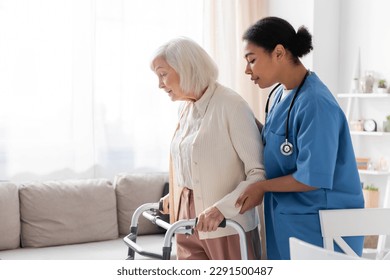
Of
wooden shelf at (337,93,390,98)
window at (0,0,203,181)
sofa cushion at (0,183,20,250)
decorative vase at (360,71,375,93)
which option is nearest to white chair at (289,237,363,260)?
sofa cushion at (0,183,20,250)

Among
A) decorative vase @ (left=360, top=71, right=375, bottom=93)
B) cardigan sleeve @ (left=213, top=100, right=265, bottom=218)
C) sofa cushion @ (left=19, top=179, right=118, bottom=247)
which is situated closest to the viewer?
cardigan sleeve @ (left=213, top=100, right=265, bottom=218)

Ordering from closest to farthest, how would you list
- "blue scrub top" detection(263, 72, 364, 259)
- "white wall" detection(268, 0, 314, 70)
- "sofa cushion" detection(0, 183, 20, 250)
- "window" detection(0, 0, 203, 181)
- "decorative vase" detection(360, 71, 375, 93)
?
"blue scrub top" detection(263, 72, 364, 259), "sofa cushion" detection(0, 183, 20, 250), "window" detection(0, 0, 203, 181), "decorative vase" detection(360, 71, 375, 93), "white wall" detection(268, 0, 314, 70)

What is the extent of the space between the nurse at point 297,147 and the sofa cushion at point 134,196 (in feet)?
6.32

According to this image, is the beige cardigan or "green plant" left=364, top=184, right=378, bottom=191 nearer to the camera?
the beige cardigan

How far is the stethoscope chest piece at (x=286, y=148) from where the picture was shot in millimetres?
1996

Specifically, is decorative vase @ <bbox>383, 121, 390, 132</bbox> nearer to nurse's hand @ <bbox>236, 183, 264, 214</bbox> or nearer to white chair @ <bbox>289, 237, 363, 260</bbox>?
nurse's hand @ <bbox>236, 183, 264, 214</bbox>

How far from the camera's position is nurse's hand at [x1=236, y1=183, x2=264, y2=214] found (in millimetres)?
1993

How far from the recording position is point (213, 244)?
212 cm

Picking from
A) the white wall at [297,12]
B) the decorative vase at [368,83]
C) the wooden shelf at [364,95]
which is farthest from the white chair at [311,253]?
the white wall at [297,12]

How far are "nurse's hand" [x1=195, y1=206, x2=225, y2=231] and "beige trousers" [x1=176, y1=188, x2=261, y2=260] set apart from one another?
0.60 ft

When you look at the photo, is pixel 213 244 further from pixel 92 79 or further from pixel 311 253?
pixel 92 79

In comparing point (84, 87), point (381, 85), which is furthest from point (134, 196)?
point (381, 85)

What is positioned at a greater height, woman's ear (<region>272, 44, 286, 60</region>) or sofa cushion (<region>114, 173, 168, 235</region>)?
woman's ear (<region>272, 44, 286, 60</region>)
